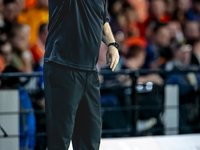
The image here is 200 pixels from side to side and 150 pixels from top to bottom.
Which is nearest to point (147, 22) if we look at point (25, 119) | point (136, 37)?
point (136, 37)

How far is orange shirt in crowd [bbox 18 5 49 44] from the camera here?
2799 millimetres

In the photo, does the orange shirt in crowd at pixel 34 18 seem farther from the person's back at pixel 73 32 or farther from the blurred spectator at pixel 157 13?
the person's back at pixel 73 32

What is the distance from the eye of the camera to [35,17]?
111 inches

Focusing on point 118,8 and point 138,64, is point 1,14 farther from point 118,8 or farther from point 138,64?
point 138,64

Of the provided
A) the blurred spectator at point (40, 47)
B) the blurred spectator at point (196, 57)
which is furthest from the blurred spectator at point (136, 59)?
the blurred spectator at point (40, 47)

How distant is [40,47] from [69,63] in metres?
1.73

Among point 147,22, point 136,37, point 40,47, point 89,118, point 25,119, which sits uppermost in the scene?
point 147,22

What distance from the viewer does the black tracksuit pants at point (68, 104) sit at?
1.17 metres

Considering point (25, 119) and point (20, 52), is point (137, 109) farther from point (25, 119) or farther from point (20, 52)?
point (20, 52)

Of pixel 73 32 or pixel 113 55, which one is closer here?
pixel 73 32

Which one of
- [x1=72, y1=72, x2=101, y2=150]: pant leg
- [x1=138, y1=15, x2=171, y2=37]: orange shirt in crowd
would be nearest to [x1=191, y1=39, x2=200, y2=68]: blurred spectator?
[x1=138, y1=15, x2=171, y2=37]: orange shirt in crowd

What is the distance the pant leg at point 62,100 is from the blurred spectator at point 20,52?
153 centimetres

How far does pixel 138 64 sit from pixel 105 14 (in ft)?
5.66

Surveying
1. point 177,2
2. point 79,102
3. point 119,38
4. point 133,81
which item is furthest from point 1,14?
point 177,2
